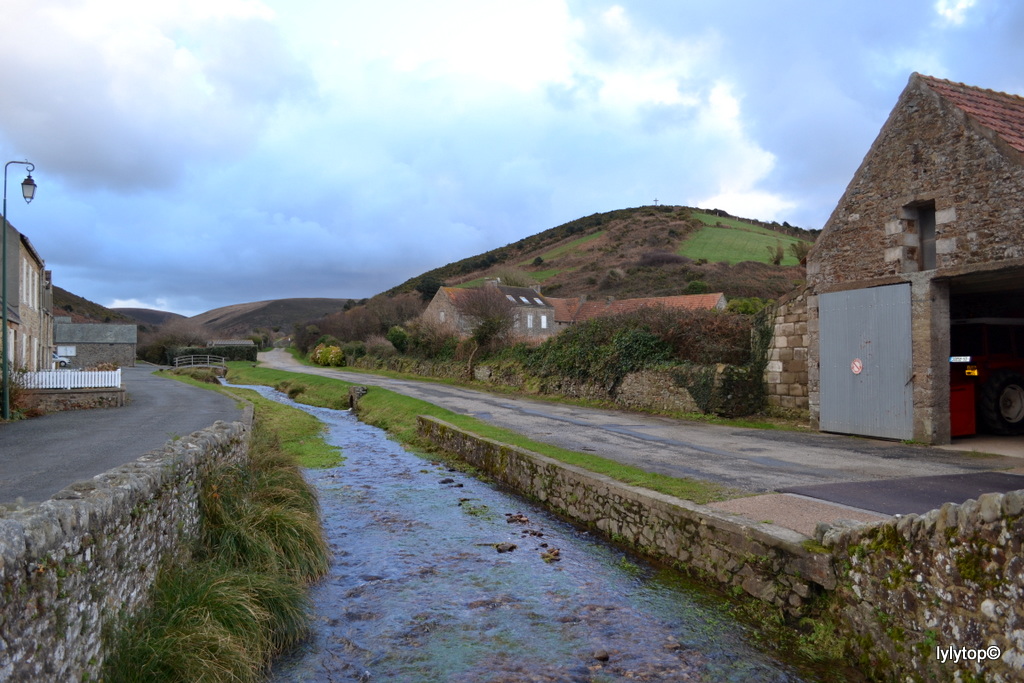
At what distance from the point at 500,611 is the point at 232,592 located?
2.46 m

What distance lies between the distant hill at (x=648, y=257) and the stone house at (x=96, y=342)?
30.9 meters

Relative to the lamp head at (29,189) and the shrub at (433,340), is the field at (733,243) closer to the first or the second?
the shrub at (433,340)

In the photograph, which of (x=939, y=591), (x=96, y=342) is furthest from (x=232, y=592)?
(x=96, y=342)

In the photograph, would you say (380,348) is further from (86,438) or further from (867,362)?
(867,362)

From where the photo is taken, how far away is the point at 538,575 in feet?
23.9

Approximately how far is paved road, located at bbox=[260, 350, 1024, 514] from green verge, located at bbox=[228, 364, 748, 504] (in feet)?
1.57

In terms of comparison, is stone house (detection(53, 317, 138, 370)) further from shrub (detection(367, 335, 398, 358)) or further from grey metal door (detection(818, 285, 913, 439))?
grey metal door (detection(818, 285, 913, 439))

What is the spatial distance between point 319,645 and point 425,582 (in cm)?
156

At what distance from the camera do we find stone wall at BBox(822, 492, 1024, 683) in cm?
373

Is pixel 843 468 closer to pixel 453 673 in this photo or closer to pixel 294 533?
pixel 453 673

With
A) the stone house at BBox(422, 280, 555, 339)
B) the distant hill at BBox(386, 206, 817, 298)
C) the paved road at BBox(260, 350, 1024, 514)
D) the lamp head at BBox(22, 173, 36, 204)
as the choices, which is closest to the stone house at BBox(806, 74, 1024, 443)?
the paved road at BBox(260, 350, 1024, 514)

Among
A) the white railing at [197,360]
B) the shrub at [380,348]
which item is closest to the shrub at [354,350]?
the shrub at [380,348]

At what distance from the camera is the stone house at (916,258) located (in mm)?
10844

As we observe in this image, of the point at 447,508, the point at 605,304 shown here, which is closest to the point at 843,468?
the point at 447,508
